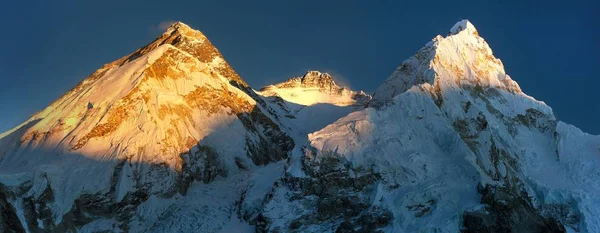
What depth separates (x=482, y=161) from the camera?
458ft

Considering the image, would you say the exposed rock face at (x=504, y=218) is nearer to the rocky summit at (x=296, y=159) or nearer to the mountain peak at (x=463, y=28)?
the rocky summit at (x=296, y=159)

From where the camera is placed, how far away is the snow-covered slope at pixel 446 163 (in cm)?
12438

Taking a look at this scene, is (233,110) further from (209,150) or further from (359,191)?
(359,191)

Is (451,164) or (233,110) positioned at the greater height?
(233,110)

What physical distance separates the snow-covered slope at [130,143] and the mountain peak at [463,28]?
141 ft

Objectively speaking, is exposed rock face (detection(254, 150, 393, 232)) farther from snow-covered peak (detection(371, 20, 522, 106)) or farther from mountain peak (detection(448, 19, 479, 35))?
mountain peak (detection(448, 19, 479, 35))

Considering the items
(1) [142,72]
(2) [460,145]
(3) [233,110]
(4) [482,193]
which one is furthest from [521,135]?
(1) [142,72]

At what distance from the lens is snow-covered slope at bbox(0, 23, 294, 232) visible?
439 ft

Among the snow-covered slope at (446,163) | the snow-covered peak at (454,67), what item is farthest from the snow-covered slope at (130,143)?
the snow-covered peak at (454,67)

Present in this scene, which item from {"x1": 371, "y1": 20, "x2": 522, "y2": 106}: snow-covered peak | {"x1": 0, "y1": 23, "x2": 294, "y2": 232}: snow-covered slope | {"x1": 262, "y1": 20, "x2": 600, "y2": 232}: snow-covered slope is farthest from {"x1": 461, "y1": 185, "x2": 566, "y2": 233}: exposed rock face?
{"x1": 0, "y1": 23, "x2": 294, "y2": 232}: snow-covered slope

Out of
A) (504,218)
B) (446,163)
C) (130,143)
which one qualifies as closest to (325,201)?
(446,163)

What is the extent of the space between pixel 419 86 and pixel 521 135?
25644 mm

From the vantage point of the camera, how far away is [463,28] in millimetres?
181500

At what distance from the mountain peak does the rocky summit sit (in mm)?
5567
